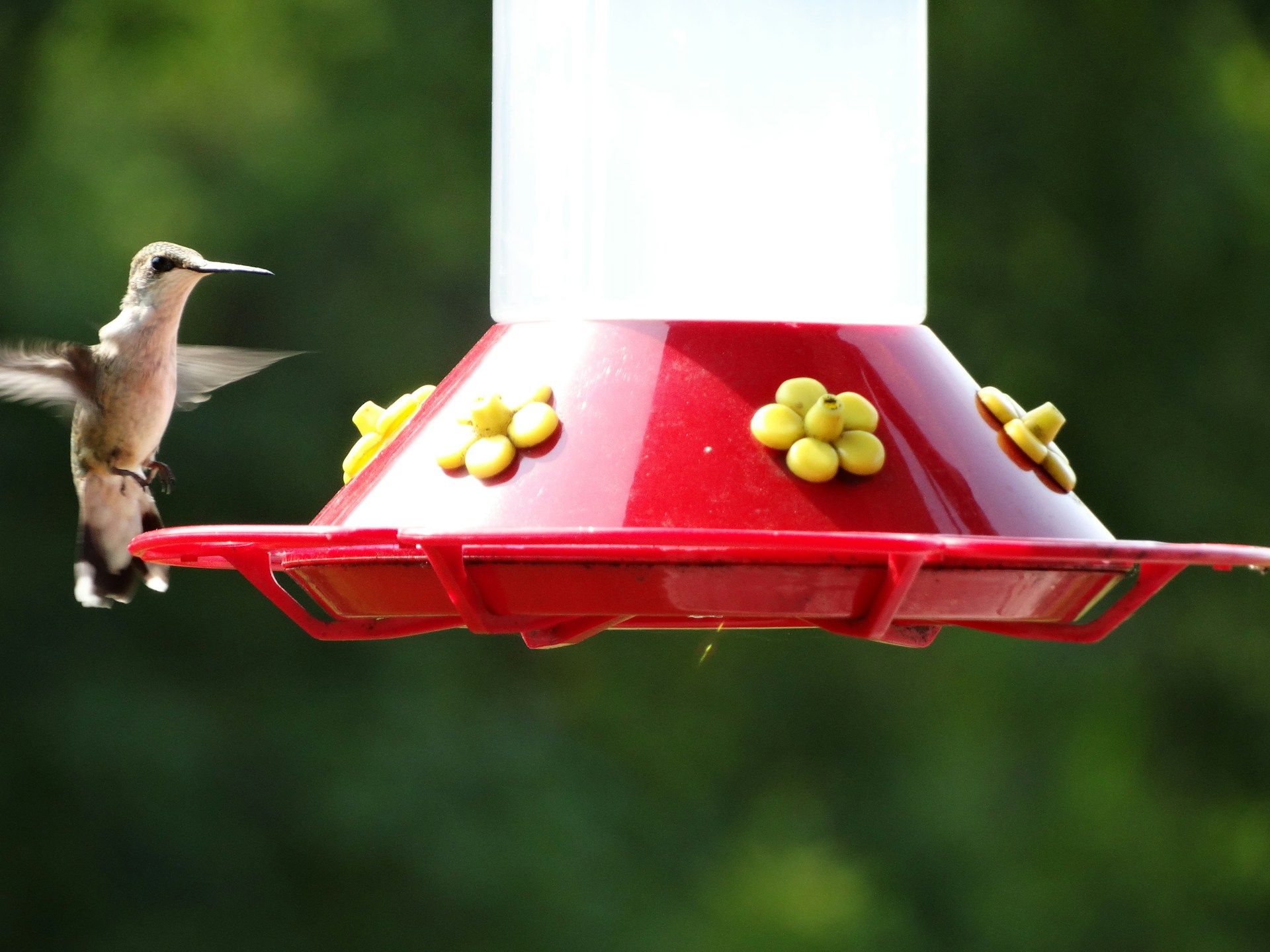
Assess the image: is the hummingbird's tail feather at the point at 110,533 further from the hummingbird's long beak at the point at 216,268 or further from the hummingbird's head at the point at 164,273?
the hummingbird's long beak at the point at 216,268

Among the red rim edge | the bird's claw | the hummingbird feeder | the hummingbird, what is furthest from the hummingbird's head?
the red rim edge

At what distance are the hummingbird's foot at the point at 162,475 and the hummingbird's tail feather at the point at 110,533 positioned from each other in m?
0.04

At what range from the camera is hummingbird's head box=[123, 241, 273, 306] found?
13.4 ft

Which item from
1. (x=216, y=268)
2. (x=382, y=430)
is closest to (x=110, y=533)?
(x=216, y=268)

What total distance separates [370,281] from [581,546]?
23.0 ft

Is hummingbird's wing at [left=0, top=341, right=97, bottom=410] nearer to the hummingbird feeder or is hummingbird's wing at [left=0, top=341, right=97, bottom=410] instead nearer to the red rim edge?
the hummingbird feeder

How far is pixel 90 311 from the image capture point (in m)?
8.05

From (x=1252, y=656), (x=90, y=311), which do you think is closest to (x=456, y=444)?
(x=90, y=311)

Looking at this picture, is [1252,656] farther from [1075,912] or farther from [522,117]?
[522,117]

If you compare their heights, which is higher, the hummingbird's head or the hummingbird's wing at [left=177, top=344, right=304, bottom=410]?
the hummingbird's head

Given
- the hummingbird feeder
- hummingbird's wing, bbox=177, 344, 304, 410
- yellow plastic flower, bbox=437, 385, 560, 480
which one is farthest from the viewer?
hummingbird's wing, bbox=177, 344, 304, 410

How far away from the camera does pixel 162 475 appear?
4.39 meters

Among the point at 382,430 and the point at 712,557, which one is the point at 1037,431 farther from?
the point at 382,430

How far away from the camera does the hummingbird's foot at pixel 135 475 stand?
4348 millimetres
